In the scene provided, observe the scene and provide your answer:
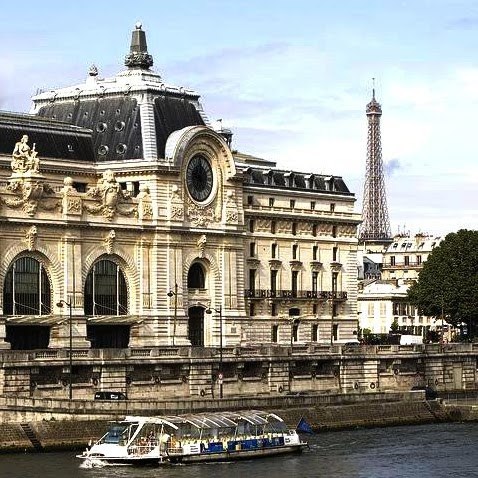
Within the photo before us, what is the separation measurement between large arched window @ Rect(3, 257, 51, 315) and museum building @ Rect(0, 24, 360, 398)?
0.41 ft

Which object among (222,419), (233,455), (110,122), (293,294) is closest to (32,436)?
(222,419)

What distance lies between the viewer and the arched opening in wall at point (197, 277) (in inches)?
5610

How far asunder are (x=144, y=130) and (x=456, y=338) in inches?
1923

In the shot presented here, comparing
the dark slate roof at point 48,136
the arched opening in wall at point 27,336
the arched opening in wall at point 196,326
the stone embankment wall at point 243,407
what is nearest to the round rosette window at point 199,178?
the dark slate roof at point 48,136

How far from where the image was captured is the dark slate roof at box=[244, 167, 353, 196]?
15350cm

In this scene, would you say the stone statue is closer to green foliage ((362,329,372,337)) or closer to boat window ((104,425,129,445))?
boat window ((104,425,129,445))

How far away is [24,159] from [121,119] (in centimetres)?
1437

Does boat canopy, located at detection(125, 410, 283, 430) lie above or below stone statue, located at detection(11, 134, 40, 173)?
below

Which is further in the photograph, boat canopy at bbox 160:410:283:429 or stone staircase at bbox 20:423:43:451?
stone staircase at bbox 20:423:43:451

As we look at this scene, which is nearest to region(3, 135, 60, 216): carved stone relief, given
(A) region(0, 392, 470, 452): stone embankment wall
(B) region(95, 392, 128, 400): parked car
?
(B) region(95, 392, 128, 400): parked car

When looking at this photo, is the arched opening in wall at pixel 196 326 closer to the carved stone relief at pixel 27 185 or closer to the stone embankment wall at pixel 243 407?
the carved stone relief at pixel 27 185

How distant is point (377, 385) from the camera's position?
13338cm

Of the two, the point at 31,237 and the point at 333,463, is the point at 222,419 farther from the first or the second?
the point at 31,237

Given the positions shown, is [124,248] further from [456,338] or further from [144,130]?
[456,338]
